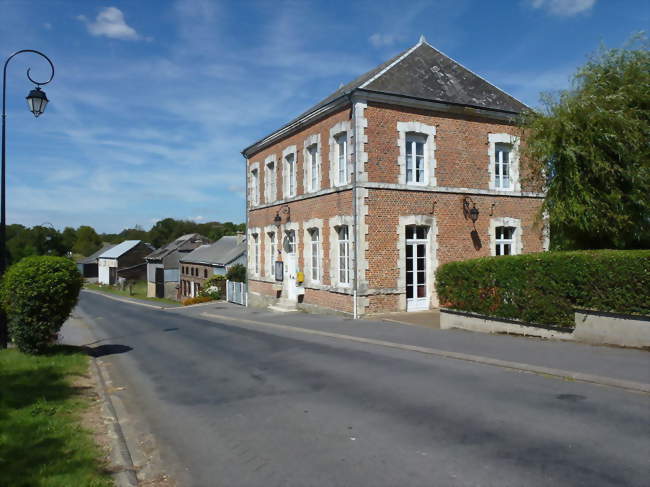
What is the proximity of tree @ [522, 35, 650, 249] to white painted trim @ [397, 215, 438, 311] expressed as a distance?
452 cm

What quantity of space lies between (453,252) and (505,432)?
12100 millimetres

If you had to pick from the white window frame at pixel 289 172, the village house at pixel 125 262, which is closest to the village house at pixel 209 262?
the white window frame at pixel 289 172

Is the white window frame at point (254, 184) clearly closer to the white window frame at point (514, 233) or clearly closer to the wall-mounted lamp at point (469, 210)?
the wall-mounted lamp at point (469, 210)

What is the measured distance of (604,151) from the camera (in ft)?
39.7

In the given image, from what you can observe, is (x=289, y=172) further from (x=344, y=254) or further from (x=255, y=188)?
(x=344, y=254)

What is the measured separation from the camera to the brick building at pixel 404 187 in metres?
15.9

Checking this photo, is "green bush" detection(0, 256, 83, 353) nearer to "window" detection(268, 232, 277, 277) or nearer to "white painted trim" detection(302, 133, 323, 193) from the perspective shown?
"white painted trim" detection(302, 133, 323, 193)

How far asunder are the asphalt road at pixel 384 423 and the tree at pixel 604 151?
19.3 feet

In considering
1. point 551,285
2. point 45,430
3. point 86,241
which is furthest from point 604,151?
point 86,241

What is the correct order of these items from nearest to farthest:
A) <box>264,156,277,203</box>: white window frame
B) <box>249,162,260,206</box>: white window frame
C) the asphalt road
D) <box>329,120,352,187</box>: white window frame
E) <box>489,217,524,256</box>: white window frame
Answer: the asphalt road
<box>329,120,352,187</box>: white window frame
<box>489,217,524,256</box>: white window frame
<box>264,156,277,203</box>: white window frame
<box>249,162,260,206</box>: white window frame

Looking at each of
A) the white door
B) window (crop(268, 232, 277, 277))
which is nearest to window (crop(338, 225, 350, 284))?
the white door

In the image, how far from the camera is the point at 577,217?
12195 mm

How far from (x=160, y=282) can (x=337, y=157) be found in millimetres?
49474

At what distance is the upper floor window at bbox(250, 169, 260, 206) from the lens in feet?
83.5
